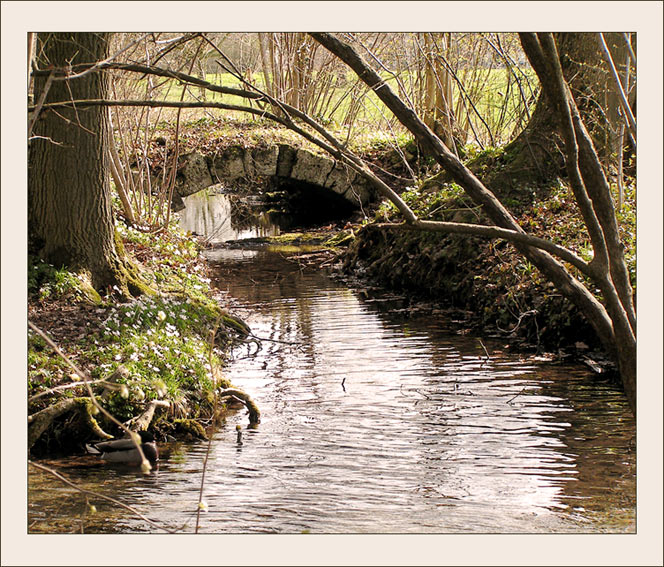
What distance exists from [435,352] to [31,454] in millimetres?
4565

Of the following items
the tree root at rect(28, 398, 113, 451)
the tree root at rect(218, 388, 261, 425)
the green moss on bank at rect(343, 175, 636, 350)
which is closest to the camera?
the tree root at rect(28, 398, 113, 451)

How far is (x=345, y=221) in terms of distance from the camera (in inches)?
824

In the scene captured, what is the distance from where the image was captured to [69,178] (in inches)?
312

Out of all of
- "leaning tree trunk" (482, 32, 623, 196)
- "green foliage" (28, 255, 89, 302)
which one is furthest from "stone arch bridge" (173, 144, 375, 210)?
"green foliage" (28, 255, 89, 302)

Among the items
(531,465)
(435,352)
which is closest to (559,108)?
(531,465)

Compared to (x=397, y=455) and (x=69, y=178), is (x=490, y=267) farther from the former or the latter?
(x=69, y=178)

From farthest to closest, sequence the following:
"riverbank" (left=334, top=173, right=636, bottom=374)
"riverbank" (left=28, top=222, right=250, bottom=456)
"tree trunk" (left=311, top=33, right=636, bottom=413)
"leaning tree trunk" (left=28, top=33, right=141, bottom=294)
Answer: "riverbank" (left=334, top=173, right=636, bottom=374) → "leaning tree trunk" (left=28, top=33, right=141, bottom=294) → "riverbank" (left=28, top=222, right=250, bottom=456) → "tree trunk" (left=311, top=33, right=636, bottom=413)

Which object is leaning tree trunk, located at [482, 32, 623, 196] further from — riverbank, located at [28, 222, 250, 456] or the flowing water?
riverbank, located at [28, 222, 250, 456]

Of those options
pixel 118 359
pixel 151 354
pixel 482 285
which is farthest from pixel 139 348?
pixel 482 285

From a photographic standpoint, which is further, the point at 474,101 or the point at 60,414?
the point at 474,101

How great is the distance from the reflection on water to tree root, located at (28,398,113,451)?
0.38 metres

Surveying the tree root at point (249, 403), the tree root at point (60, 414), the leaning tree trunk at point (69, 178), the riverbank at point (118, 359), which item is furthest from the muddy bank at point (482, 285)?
the tree root at point (60, 414)

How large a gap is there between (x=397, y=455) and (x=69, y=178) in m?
4.52

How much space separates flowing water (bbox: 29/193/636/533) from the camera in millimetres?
4680
